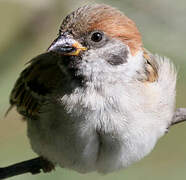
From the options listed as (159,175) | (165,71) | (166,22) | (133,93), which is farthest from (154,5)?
(159,175)

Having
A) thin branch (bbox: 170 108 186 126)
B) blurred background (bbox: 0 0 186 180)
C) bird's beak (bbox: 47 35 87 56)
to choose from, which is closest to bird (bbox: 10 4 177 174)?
bird's beak (bbox: 47 35 87 56)

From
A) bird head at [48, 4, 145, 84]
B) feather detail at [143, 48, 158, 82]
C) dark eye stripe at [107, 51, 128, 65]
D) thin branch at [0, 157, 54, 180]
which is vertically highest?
bird head at [48, 4, 145, 84]

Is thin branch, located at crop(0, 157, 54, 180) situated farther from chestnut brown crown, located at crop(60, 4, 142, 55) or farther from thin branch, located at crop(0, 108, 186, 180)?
chestnut brown crown, located at crop(60, 4, 142, 55)

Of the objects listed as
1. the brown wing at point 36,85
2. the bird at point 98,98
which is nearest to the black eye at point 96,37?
the bird at point 98,98

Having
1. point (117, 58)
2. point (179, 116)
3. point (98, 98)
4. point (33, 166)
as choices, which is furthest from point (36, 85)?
point (179, 116)

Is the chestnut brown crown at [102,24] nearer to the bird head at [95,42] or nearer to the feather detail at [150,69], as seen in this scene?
the bird head at [95,42]

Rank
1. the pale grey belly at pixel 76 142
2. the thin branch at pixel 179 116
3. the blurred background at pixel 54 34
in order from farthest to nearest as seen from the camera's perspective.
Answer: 1. the blurred background at pixel 54 34
2. the thin branch at pixel 179 116
3. the pale grey belly at pixel 76 142

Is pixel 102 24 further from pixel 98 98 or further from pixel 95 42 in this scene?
pixel 98 98
